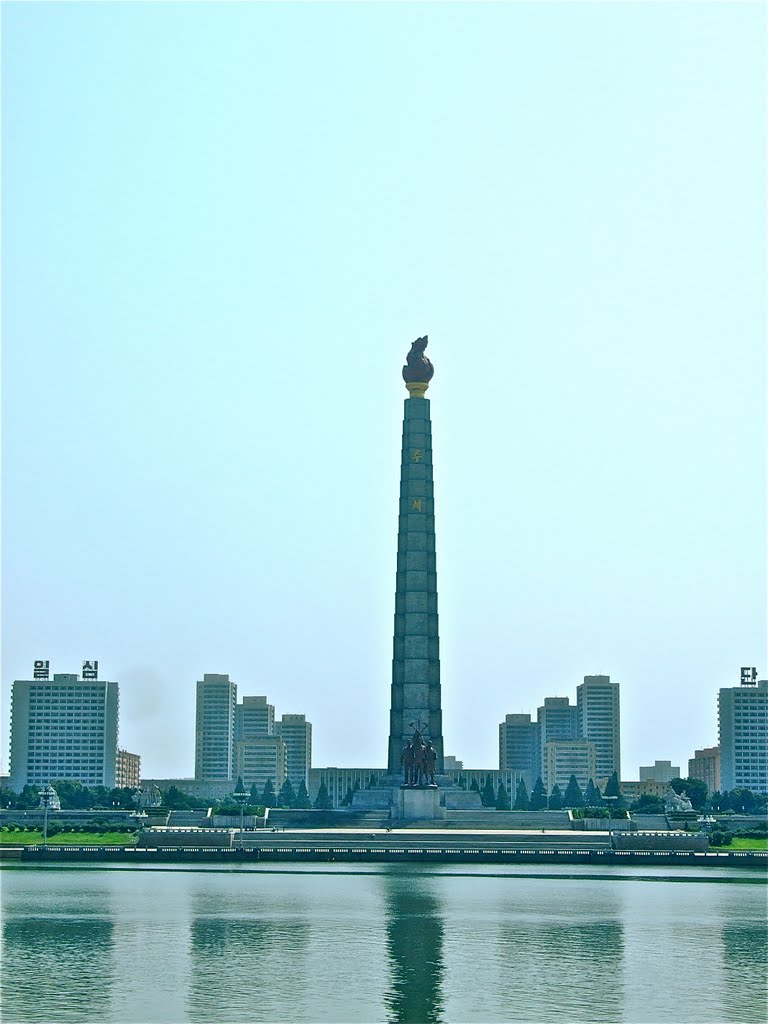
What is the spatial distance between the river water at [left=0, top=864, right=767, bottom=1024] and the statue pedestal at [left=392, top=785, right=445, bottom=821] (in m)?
30.8

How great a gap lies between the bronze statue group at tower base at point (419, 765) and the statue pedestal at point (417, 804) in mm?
510

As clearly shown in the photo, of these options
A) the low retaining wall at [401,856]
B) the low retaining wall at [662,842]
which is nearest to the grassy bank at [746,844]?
the low retaining wall at [662,842]

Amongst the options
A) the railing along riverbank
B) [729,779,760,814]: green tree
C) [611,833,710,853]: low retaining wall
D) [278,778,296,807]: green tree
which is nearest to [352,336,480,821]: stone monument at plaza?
[611,833,710,853]: low retaining wall

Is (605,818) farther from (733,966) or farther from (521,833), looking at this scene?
(733,966)

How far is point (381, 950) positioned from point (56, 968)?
334 inches

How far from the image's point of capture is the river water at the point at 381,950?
34.3 meters

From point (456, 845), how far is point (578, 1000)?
159ft

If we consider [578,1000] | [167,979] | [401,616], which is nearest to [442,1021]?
[578,1000]

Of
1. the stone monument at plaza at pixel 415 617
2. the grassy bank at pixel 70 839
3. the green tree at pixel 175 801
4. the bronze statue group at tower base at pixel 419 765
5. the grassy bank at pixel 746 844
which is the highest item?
the stone monument at plaza at pixel 415 617

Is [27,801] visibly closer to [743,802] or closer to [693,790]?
[693,790]

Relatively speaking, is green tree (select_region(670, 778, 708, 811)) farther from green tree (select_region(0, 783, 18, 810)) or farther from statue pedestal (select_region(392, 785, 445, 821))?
green tree (select_region(0, 783, 18, 810))

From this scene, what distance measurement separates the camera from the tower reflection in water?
112 ft

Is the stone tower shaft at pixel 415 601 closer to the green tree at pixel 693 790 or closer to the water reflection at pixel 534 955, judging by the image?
the green tree at pixel 693 790

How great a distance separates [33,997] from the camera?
3475cm
